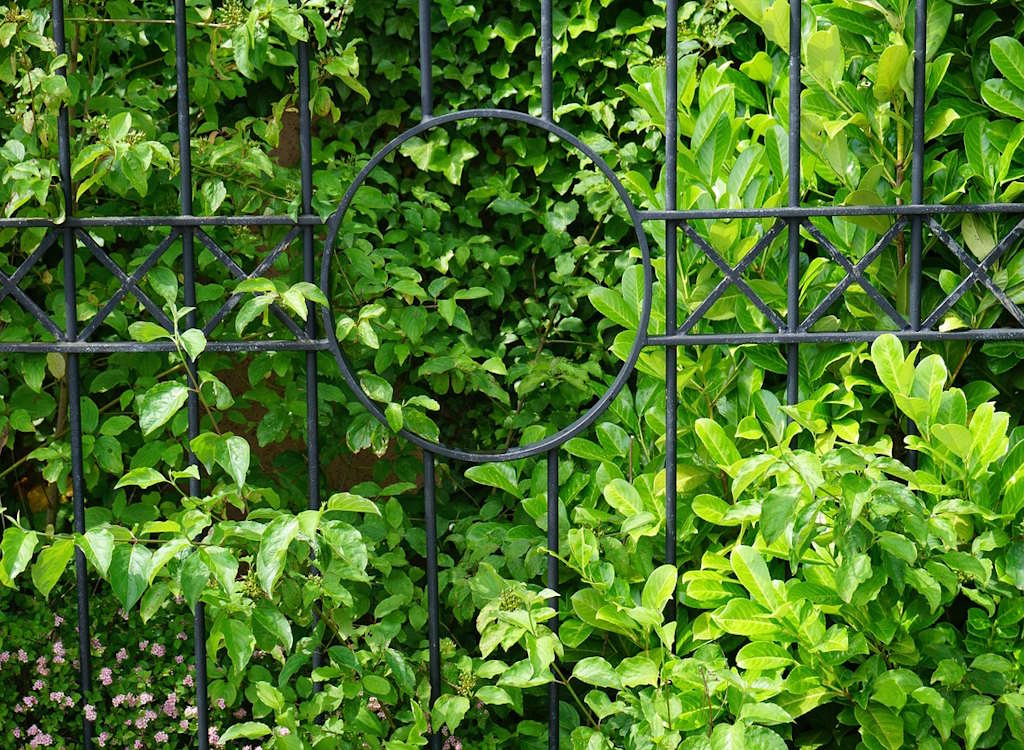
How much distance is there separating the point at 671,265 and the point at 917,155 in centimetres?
49

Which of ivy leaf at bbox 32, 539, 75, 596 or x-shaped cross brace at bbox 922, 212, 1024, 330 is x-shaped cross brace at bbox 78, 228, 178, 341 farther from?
x-shaped cross brace at bbox 922, 212, 1024, 330

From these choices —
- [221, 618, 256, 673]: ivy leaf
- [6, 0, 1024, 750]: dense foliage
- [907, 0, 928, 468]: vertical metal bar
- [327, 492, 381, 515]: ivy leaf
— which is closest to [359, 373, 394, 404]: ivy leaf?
[6, 0, 1024, 750]: dense foliage

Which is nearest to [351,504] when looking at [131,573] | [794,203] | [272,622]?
[272,622]

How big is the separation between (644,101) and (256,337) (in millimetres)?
1027

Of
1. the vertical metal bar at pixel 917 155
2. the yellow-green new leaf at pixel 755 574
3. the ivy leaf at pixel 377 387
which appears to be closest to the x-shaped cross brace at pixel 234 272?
the ivy leaf at pixel 377 387

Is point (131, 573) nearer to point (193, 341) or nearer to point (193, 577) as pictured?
point (193, 577)

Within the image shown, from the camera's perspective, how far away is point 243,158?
235 centimetres

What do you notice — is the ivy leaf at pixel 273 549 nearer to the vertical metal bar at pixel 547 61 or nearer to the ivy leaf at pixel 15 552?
the ivy leaf at pixel 15 552

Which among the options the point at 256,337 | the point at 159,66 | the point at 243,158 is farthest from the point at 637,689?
the point at 159,66

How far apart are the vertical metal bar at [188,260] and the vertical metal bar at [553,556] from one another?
26.4 inches

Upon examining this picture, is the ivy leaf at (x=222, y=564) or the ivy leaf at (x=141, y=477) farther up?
the ivy leaf at (x=141, y=477)

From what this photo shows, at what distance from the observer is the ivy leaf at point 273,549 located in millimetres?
1870

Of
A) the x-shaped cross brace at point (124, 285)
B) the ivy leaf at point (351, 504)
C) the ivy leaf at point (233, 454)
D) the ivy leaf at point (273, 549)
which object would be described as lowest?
the ivy leaf at point (273, 549)

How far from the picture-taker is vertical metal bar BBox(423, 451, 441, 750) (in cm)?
214
